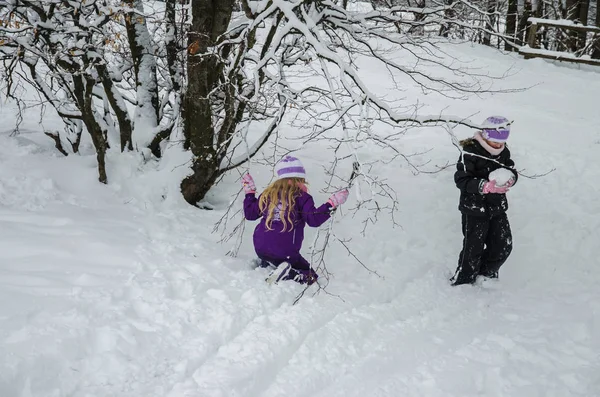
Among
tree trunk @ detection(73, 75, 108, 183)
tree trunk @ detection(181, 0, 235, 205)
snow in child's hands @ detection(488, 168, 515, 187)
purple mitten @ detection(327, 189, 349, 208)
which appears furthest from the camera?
tree trunk @ detection(73, 75, 108, 183)

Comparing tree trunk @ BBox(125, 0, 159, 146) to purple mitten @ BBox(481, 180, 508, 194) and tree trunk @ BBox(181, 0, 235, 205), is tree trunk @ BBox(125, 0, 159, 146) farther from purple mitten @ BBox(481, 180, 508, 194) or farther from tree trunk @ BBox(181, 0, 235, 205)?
purple mitten @ BBox(481, 180, 508, 194)

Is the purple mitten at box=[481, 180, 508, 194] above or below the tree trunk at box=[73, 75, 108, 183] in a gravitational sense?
below

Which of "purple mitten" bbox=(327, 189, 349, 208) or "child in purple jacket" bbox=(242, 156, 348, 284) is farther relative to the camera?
"child in purple jacket" bbox=(242, 156, 348, 284)

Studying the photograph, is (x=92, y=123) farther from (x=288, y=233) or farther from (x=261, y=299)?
(x=261, y=299)

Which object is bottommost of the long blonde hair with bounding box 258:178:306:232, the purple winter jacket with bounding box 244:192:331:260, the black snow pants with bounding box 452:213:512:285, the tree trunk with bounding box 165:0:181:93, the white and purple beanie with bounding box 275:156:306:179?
the black snow pants with bounding box 452:213:512:285

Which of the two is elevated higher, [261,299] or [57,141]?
[57,141]

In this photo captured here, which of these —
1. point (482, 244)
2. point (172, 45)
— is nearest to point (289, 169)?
point (482, 244)

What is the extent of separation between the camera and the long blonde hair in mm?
4184

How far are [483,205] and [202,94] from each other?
10.1ft

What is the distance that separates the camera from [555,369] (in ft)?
11.1

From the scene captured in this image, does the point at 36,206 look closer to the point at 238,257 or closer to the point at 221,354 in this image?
the point at 238,257

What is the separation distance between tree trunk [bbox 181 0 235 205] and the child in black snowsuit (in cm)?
262

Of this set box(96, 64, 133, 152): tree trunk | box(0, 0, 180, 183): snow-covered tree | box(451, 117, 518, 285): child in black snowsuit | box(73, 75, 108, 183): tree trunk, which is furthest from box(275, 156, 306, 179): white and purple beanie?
box(96, 64, 133, 152): tree trunk

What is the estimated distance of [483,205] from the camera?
178 inches
